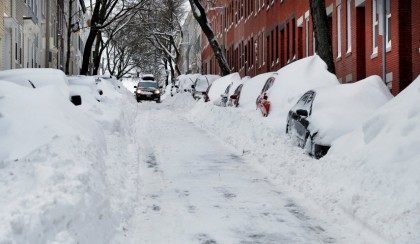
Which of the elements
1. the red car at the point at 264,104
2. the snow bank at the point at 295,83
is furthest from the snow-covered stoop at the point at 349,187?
the red car at the point at 264,104

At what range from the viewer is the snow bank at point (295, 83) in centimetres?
1619

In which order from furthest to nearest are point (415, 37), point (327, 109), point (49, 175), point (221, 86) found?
1. point (221, 86)
2. point (415, 37)
3. point (327, 109)
4. point (49, 175)

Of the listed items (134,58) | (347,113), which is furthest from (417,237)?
(134,58)

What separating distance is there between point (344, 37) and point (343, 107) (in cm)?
1015

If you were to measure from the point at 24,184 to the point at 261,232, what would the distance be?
2.82 metres

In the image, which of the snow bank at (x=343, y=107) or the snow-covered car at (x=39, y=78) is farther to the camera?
the snow-covered car at (x=39, y=78)

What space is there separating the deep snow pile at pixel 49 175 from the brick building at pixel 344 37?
262 inches

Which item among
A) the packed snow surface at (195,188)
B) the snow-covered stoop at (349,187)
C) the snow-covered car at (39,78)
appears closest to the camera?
the packed snow surface at (195,188)

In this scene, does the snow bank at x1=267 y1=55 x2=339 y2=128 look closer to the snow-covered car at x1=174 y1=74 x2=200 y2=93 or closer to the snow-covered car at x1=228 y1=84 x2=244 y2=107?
the snow-covered car at x1=228 y1=84 x2=244 y2=107

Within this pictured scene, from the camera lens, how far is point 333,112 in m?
12.1

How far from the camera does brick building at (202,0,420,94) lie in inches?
654

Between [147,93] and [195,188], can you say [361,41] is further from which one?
[147,93]

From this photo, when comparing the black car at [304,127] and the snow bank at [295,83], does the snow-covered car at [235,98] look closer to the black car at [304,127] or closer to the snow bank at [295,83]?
the snow bank at [295,83]

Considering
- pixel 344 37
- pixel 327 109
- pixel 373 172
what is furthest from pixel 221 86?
pixel 373 172
